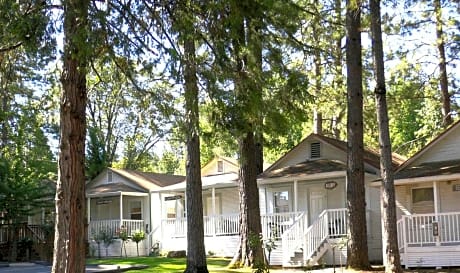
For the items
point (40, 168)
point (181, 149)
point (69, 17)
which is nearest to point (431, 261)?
point (69, 17)

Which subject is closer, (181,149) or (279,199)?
(279,199)

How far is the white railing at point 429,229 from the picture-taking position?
17200mm

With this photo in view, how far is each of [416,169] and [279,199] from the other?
6613mm

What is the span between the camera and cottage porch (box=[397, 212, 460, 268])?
16906 mm

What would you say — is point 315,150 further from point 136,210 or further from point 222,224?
point 136,210

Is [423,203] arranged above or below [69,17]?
below

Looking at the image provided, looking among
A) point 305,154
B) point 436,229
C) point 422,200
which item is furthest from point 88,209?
point 436,229

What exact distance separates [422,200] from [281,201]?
5961 mm

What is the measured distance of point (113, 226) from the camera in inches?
1159

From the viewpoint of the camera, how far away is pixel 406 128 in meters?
48.3

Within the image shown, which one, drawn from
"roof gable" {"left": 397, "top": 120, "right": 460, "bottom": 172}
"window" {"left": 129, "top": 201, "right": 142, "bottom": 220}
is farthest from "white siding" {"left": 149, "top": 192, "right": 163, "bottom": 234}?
"roof gable" {"left": 397, "top": 120, "right": 460, "bottom": 172}

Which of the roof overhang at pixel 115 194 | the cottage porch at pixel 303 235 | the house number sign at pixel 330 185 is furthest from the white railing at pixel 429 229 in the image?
the roof overhang at pixel 115 194

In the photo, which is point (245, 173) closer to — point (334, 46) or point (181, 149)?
point (334, 46)

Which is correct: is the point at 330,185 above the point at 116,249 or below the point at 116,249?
above
